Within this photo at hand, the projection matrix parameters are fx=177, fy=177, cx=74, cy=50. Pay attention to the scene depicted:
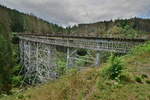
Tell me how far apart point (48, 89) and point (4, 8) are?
2196 inches

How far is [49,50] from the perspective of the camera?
976 inches

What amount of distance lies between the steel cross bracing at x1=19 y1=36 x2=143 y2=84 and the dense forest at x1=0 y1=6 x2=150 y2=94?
2.84 m

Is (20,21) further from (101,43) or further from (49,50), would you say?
(101,43)

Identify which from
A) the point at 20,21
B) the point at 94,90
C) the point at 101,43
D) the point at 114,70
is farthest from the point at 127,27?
the point at 94,90

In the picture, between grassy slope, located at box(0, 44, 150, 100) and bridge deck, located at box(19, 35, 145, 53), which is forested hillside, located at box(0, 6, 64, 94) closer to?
bridge deck, located at box(19, 35, 145, 53)

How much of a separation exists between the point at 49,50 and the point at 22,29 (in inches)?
1497

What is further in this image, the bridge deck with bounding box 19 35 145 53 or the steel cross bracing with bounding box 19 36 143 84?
the steel cross bracing with bounding box 19 36 143 84

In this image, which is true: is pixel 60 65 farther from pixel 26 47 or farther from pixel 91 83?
pixel 91 83

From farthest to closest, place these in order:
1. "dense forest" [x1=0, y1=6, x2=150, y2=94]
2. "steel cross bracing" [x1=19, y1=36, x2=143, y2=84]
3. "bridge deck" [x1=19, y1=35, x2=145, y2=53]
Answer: "dense forest" [x1=0, y1=6, x2=150, y2=94] → "steel cross bracing" [x1=19, y1=36, x2=143, y2=84] → "bridge deck" [x1=19, y1=35, x2=145, y2=53]

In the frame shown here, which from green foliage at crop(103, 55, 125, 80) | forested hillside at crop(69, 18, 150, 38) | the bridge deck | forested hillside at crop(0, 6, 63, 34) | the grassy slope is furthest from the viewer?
forested hillside at crop(0, 6, 63, 34)

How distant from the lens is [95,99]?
5.05 m

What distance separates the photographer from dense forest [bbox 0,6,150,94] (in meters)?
26.9

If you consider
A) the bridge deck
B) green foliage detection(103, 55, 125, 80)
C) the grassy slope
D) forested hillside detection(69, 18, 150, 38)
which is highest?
forested hillside detection(69, 18, 150, 38)

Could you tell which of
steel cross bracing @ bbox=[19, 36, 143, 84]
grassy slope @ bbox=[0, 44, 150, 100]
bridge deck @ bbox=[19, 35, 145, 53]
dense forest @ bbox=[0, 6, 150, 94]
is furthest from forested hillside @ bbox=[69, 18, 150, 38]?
grassy slope @ bbox=[0, 44, 150, 100]
